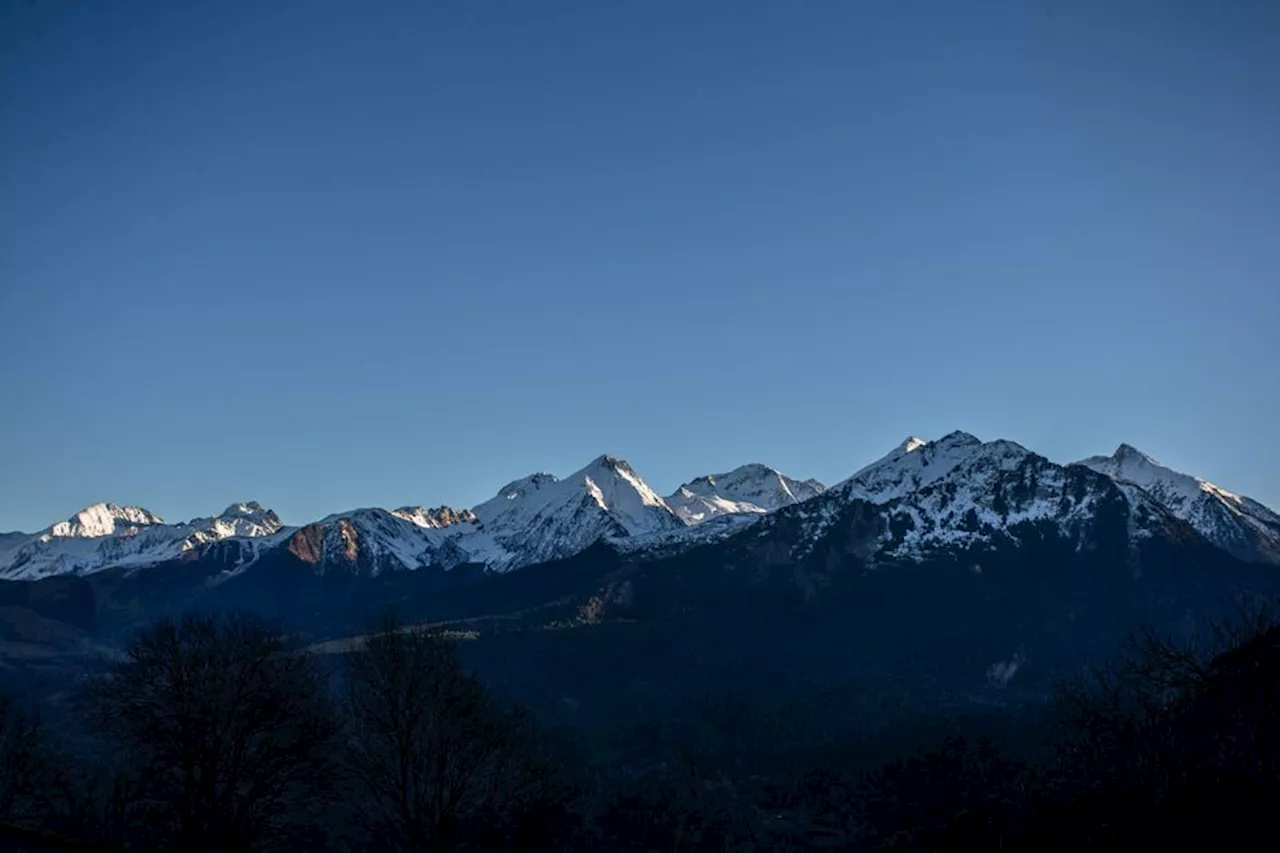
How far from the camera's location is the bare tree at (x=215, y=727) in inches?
1961

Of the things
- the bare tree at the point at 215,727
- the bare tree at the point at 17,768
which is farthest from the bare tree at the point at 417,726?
the bare tree at the point at 17,768

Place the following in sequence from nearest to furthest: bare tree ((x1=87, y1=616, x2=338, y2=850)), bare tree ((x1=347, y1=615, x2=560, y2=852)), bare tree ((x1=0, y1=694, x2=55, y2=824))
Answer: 1. bare tree ((x1=87, y1=616, x2=338, y2=850))
2. bare tree ((x1=347, y1=615, x2=560, y2=852))
3. bare tree ((x1=0, y1=694, x2=55, y2=824))

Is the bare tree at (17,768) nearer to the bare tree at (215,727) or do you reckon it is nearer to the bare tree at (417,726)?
the bare tree at (215,727)

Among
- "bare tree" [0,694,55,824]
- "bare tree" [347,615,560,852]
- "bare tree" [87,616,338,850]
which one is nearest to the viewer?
"bare tree" [87,616,338,850]

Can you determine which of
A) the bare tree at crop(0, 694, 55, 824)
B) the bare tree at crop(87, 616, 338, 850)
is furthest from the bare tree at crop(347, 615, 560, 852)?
the bare tree at crop(0, 694, 55, 824)

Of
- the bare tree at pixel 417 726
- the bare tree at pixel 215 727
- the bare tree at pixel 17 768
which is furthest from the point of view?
the bare tree at pixel 17 768

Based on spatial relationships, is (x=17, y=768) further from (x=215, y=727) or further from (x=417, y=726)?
(x=417, y=726)

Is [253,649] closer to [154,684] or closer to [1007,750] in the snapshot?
[154,684]

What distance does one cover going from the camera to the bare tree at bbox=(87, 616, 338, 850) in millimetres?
49812

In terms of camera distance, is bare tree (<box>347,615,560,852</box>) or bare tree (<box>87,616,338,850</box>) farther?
bare tree (<box>347,615,560,852</box>)

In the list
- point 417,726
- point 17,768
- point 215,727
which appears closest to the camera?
point 215,727

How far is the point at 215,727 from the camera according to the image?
165ft

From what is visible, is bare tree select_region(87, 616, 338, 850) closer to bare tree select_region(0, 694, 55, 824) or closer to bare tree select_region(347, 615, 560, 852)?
bare tree select_region(347, 615, 560, 852)

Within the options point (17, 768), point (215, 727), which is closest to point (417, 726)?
point (215, 727)
